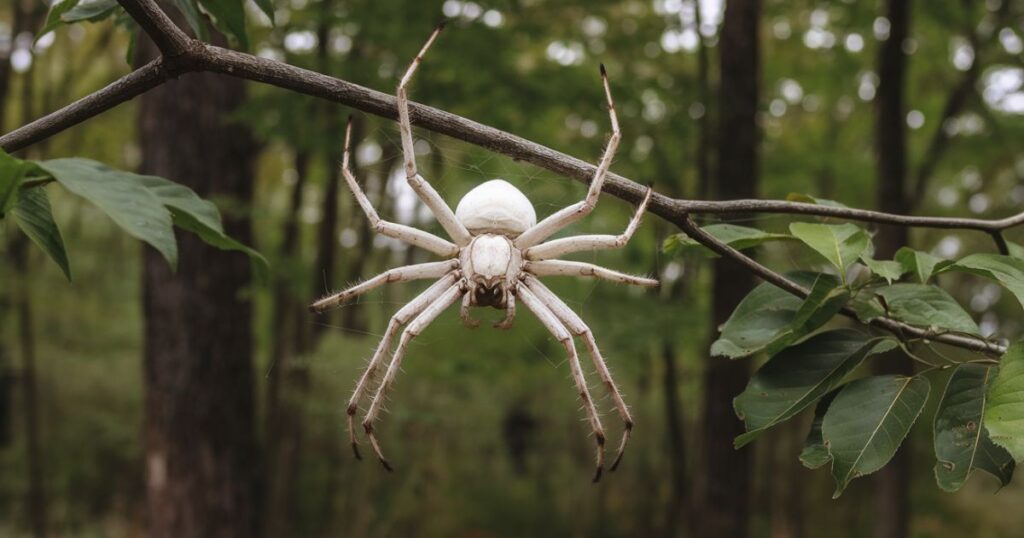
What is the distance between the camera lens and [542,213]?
393 centimetres

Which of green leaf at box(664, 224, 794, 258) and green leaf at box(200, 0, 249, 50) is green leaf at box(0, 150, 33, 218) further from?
green leaf at box(664, 224, 794, 258)

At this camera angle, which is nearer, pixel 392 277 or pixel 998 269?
pixel 998 269

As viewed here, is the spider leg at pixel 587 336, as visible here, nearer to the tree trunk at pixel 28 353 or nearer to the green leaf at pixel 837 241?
the green leaf at pixel 837 241

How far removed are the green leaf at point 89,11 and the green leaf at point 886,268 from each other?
6.40 ft

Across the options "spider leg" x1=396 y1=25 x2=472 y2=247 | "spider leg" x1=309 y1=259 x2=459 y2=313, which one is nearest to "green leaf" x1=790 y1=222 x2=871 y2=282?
"spider leg" x1=396 y1=25 x2=472 y2=247

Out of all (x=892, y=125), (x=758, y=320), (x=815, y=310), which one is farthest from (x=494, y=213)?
(x=892, y=125)

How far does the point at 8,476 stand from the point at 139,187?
16882mm

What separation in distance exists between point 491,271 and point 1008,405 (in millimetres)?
1303

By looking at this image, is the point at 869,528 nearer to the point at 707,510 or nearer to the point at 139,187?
the point at 707,510

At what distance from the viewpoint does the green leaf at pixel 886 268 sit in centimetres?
186

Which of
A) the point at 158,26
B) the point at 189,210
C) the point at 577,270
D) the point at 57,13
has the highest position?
the point at 57,13

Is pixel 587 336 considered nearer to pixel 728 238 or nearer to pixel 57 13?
pixel 728 238

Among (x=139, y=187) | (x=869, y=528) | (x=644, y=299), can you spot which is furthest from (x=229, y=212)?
(x=869, y=528)

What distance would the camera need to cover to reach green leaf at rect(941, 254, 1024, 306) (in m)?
1.70
